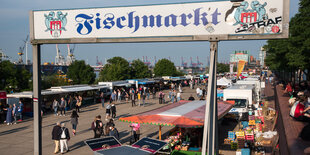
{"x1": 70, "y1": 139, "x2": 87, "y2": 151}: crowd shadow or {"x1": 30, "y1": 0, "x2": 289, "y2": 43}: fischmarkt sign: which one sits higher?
{"x1": 30, "y1": 0, "x2": 289, "y2": 43}: fischmarkt sign

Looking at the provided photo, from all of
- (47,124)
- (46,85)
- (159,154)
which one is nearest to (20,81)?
(46,85)

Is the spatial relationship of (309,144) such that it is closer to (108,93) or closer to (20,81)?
(108,93)

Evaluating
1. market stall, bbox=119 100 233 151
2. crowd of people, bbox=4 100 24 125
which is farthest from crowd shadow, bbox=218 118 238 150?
crowd of people, bbox=4 100 24 125

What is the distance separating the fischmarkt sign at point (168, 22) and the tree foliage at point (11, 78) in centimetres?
3085

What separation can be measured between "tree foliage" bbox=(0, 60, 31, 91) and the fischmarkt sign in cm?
3085

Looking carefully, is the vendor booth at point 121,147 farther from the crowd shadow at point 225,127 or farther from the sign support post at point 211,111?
the crowd shadow at point 225,127

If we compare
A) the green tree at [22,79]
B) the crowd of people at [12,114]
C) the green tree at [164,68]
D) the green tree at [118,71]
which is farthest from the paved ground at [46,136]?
the green tree at [164,68]

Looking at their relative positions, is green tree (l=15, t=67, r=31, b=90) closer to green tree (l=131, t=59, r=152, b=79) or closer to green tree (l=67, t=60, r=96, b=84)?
green tree (l=67, t=60, r=96, b=84)

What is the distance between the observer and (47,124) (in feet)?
58.5

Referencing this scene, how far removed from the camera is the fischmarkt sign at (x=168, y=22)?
571cm

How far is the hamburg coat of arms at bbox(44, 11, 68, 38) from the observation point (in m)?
7.13

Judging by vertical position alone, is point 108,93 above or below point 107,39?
below

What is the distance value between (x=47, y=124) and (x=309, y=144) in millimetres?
15860

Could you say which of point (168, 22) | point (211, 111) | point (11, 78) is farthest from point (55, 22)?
point (11, 78)
